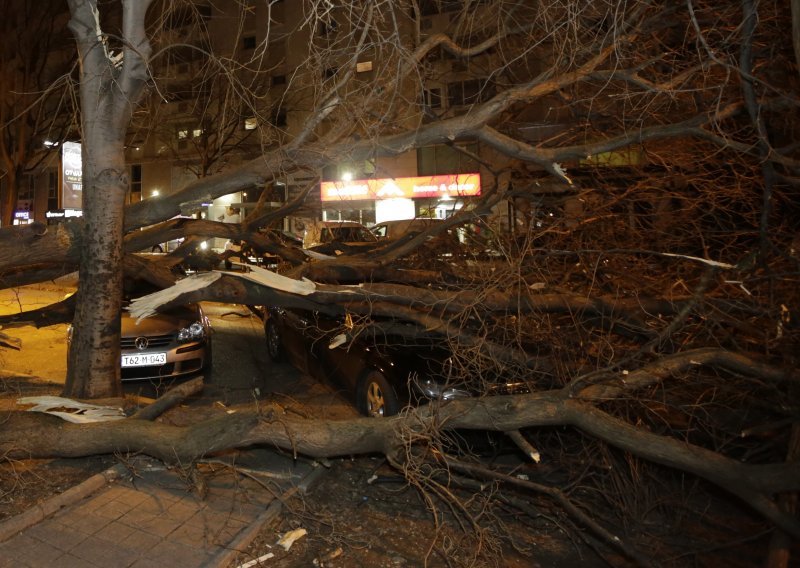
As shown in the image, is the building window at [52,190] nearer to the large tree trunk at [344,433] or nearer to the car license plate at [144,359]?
the car license plate at [144,359]

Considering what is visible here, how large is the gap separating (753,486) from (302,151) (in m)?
4.65

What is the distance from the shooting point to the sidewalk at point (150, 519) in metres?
3.25

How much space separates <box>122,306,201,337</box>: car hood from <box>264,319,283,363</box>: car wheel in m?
1.56

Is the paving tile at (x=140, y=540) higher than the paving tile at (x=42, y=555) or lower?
lower

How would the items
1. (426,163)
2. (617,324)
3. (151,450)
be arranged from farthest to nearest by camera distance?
(426,163) → (617,324) → (151,450)

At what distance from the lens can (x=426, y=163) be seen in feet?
86.4

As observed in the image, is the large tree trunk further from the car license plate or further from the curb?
the car license plate

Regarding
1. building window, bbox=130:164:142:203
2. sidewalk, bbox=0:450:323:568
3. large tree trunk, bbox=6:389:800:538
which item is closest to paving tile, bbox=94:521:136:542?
sidewalk, bbox=0:450:323:568

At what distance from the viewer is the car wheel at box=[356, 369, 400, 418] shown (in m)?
5.41

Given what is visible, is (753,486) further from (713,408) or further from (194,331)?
(194,331)

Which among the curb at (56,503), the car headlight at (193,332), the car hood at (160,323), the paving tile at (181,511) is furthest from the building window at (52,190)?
the paving tile at (181,511)

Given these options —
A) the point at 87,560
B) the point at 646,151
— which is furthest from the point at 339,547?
the point at 646,151

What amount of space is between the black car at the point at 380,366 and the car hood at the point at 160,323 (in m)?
1.66

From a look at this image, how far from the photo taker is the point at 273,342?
29.7 feet
